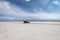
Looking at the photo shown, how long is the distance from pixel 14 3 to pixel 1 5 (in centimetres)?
50

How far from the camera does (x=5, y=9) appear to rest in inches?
162

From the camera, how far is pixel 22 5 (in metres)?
4.12

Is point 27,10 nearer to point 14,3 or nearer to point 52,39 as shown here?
point 14,3

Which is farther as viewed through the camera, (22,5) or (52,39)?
(22,5)

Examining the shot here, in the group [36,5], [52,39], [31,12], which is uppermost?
[36,5]

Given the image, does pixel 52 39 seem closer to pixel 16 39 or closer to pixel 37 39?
pixel 37 39

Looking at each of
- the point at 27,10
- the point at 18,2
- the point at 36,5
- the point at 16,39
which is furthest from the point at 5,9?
the point at 16,39

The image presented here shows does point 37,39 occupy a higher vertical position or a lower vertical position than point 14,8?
lower

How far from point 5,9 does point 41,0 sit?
4.78 ft

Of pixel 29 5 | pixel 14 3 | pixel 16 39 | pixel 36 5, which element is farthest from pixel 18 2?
pixel 16 39

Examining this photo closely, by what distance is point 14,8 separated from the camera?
4.11m

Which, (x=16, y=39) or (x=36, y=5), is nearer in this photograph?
(x=16, y=39)

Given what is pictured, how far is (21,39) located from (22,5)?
2.95 metres

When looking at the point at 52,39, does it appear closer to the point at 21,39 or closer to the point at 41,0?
the point at 21,39
